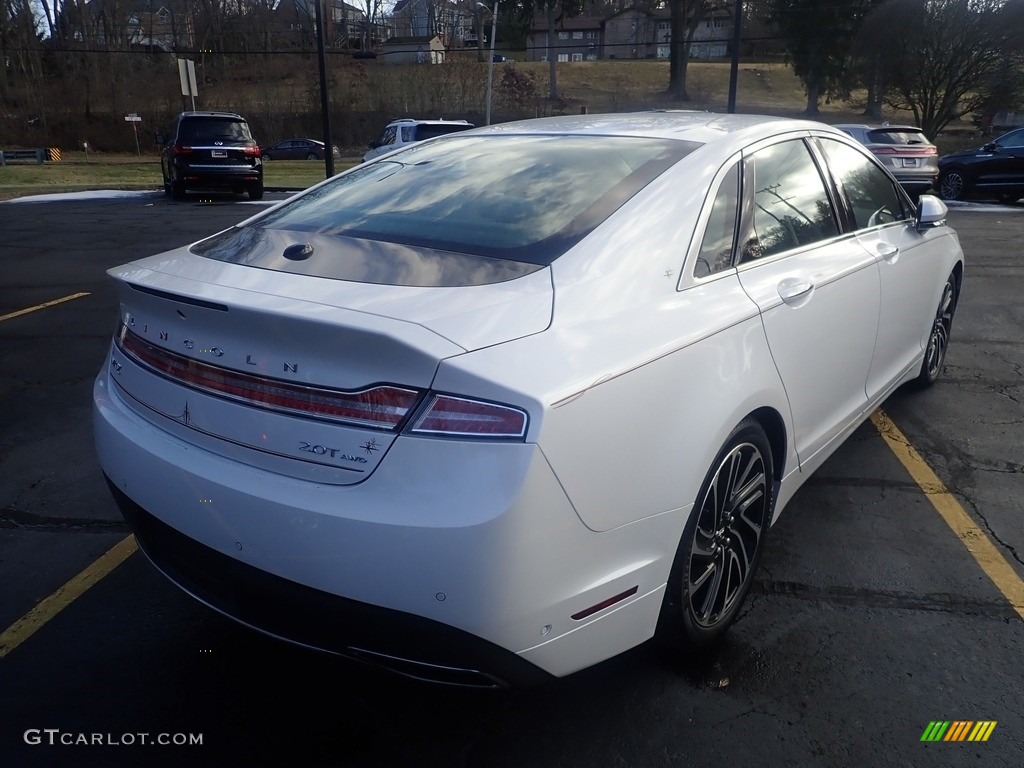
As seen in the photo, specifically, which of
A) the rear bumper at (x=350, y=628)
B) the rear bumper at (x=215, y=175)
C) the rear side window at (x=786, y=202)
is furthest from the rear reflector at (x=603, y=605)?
the rear bumper at (x=215, y=175)

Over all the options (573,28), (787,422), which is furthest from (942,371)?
(573,28)

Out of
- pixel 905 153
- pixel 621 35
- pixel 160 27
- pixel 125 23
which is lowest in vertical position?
pixel 905 153

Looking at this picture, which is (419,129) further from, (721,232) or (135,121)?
(135,121)

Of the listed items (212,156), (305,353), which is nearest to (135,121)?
(212,156)

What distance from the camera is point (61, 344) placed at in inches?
245

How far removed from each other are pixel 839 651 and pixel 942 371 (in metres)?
3.50

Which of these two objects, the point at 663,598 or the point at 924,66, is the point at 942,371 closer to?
the point at 663,598

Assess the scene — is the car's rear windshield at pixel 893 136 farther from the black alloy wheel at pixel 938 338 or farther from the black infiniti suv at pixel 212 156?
the black alloy wheel at pixel 938 338

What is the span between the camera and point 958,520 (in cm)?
353

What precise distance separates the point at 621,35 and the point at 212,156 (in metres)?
92.8

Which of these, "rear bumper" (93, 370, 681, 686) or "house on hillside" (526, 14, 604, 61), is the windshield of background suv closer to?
"rear bumper" (93, 370, 681, 686)

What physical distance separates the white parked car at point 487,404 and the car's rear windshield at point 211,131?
16.9 meters

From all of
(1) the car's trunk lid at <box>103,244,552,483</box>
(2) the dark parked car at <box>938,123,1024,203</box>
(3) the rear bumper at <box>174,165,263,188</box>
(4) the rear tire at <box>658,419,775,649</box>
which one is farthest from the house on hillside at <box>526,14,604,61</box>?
(1) the car's trunk lid at <box>103,244,552,483</box>
